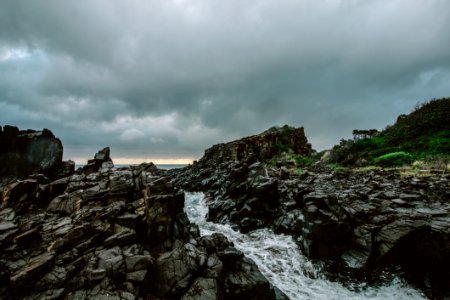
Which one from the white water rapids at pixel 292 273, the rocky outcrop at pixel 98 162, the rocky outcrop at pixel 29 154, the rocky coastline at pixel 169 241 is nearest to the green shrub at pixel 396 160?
the rocky coastline at pixel 169 241

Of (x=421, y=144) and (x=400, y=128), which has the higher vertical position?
(x=400, y=128)

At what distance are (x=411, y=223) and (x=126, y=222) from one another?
15865 millimetres

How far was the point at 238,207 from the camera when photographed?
2403cm

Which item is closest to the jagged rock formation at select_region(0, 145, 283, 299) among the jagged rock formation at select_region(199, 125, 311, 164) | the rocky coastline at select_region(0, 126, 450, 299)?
the rocky coastline at select_region(0, 126, 450, 299)

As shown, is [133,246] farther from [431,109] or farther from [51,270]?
[431,109]

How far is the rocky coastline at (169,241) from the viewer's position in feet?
29.7

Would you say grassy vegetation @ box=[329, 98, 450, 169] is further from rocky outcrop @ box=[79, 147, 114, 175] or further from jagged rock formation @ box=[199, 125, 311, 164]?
rocky outcrop @ box=[79, 147, 114, 175]

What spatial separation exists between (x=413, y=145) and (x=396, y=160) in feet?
25.5

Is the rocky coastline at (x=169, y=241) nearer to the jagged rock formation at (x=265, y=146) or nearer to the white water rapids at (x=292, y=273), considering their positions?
the white water rapids at (x=292, y=273)

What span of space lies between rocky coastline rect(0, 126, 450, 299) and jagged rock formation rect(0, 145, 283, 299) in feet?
0.14

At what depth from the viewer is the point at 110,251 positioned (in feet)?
34.4

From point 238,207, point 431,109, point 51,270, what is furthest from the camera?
point 431,109

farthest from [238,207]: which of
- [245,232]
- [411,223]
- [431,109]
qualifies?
[431,109]

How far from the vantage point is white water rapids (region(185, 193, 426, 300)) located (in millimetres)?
10211
